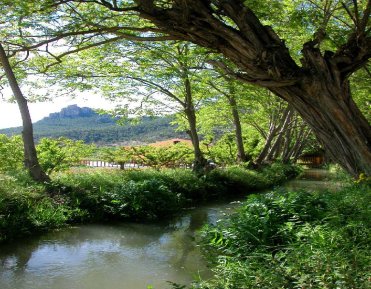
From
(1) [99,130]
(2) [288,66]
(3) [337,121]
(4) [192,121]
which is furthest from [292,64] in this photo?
(1) [99,130]

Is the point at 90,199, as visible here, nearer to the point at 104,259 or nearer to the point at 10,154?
the point at 104,259

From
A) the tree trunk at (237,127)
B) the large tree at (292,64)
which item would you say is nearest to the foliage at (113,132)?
the tree trunk at (237,127)

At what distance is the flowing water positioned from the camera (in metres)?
6.21

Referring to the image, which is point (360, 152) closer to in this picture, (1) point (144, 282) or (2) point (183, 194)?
(1) point (144, 282)

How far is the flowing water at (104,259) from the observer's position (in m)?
6.21

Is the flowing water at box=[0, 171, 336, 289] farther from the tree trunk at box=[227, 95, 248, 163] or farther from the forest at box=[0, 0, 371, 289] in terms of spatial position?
the tree trunk at box=[227, 95, 248, 163]

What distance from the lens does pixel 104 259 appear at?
7.43m

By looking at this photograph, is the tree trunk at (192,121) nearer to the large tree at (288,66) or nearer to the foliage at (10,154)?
the foliage at (10,154)

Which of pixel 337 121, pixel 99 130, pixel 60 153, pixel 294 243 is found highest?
pixel 99 130

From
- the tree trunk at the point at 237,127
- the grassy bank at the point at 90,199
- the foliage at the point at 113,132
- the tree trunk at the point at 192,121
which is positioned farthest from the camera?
the foliage at the point at 113,132

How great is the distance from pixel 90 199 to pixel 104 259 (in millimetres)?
3469

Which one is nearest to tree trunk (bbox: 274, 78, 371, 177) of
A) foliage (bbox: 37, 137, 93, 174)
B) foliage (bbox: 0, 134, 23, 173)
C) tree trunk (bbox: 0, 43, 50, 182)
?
tree trunk (bbox: 0, 43, 50, 182)

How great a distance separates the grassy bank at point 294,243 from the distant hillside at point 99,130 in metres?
42.2

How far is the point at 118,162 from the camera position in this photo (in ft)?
61.2
